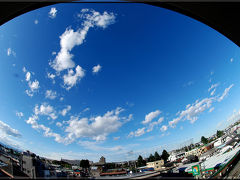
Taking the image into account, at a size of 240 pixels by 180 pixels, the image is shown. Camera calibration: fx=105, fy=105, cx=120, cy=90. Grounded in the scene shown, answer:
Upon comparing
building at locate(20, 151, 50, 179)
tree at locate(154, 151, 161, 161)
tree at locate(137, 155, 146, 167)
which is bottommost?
tree at locate(137, 155, 146, 167)

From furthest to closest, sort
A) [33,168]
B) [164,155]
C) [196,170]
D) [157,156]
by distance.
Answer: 1. [164,155]
2. [157,156]
3. [196,170]
4. [33,168]

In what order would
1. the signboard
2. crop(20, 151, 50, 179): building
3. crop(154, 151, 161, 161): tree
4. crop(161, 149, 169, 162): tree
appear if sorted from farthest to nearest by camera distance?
1. crop(161, 149, 169, 162): tree
2. crop(154, 151, 161, 161): tree
3. the signboard
4. crop(20, 151, 50, 179): building

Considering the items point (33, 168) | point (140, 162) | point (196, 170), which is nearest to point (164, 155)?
point (140, 162)

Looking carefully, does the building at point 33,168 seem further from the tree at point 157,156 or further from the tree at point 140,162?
the tree at point 157,156

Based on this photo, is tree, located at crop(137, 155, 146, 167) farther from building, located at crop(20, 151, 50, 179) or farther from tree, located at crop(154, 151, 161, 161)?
building, located at crop(20, 151, 50, 179)

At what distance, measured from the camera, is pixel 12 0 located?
2.98 meters

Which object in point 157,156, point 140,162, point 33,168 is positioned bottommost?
point 140,162

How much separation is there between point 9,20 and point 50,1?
148 cm

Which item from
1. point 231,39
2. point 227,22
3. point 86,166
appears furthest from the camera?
point 231,39

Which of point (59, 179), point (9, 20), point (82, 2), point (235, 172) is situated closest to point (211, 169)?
point (235, 172)

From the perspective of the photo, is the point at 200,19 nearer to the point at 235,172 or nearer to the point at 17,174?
the point at 235,172

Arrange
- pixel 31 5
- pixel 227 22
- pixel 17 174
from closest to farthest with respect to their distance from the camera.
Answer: pixel 17 174
pixel 31 5
pixel 227 22

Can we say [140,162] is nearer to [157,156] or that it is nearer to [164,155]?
[157,156]

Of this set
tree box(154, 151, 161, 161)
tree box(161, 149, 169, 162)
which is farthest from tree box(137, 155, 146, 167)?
tree box(161, 149, 169, 162)
